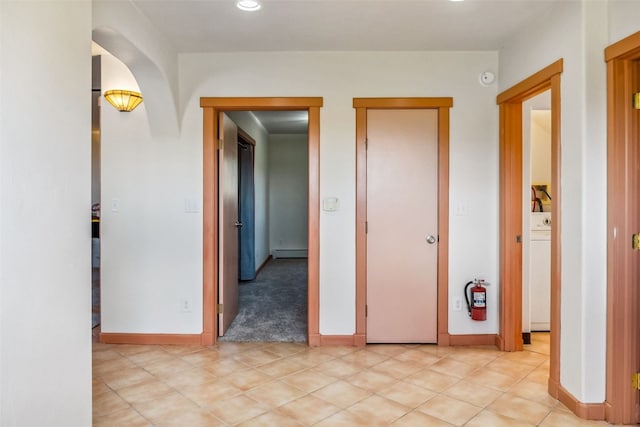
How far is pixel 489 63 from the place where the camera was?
3.26 metres

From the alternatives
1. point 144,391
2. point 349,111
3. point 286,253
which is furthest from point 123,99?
point 286,253

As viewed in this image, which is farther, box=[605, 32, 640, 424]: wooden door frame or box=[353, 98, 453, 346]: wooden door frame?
box=[353, 98, 453, 346]: wooden door frame

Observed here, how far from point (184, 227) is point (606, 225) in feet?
9.75

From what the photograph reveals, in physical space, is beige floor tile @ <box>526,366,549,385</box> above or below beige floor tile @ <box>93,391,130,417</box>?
below

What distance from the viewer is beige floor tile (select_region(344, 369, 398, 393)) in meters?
2.55

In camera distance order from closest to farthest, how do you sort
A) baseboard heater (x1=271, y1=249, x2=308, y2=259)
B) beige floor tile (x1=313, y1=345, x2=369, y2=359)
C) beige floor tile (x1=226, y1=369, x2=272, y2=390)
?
1. beige floor tile (x1=226, y1=369, x2=272, y2=390)
2. beige floor tile (x1=313, y1=345, x2=369, y2=359)
3. baseboard heater (x1=271, y1=249, x2=308, y2=259)

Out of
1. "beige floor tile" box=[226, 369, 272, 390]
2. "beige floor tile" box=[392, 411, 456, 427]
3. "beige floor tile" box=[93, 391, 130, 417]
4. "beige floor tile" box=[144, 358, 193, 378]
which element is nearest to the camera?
"beige floor tile" box=[392, 411, 456, 427]

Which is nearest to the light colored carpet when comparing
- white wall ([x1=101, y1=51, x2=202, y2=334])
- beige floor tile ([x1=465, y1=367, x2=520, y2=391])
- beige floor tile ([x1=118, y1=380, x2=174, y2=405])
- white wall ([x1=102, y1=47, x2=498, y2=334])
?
white wall ([x1=102, y1=47, x2=498, y2=334])

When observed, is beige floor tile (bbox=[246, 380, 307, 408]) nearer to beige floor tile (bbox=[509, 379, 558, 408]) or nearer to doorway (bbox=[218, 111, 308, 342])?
doorway (bbox=[218, 111, 308, 342])

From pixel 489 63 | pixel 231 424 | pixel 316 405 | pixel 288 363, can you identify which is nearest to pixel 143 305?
pixel 288 363

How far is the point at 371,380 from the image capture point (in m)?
2.63

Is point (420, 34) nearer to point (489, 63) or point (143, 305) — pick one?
point (489, 63)

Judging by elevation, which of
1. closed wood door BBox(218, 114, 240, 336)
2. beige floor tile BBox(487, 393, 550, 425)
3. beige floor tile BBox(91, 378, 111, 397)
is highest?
closed wood door BBox(218, 114, 240, 336)

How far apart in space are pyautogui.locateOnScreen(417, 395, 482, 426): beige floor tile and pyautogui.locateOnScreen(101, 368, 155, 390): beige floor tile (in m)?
1.82
